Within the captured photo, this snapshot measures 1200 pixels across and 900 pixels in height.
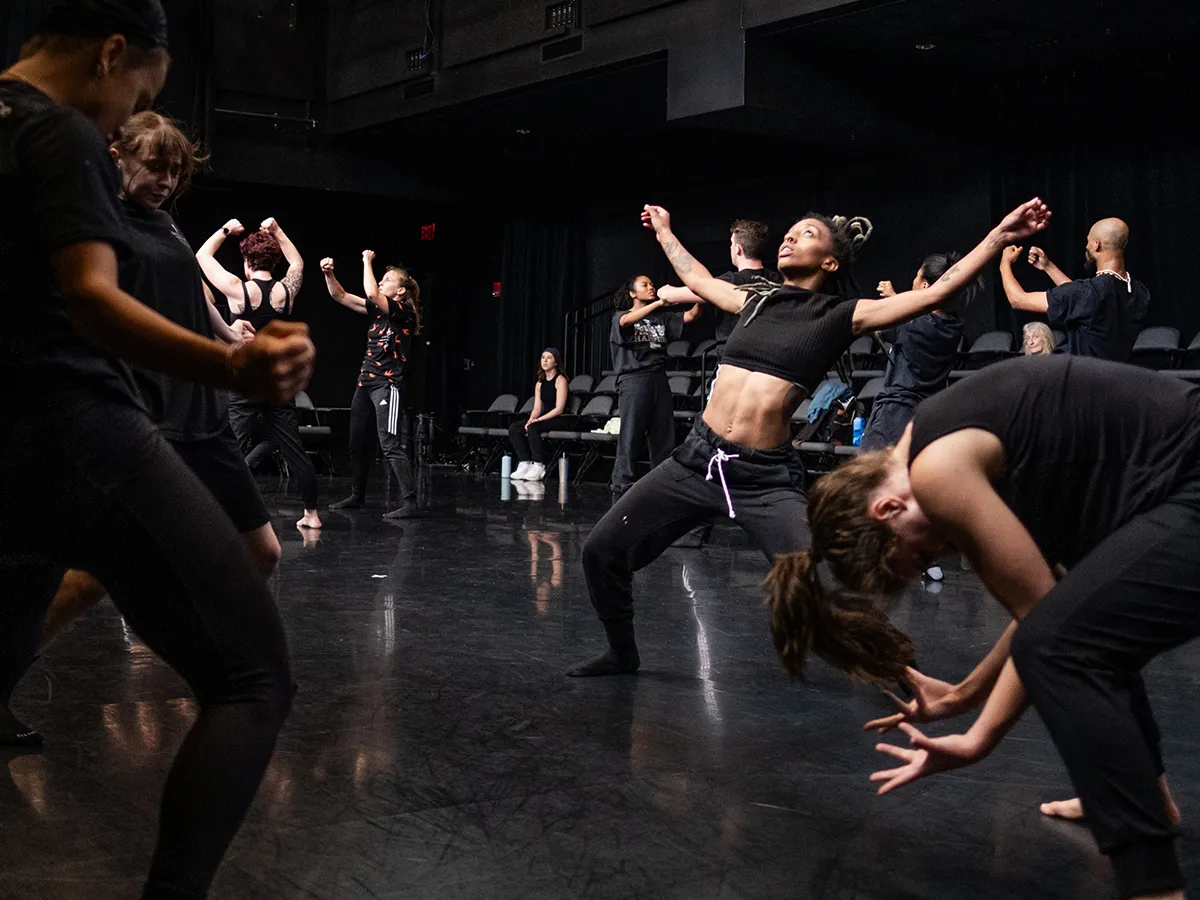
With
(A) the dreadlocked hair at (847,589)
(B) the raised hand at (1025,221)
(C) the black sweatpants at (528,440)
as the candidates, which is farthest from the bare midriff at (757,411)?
(C) the black sweatpants at (528,440)

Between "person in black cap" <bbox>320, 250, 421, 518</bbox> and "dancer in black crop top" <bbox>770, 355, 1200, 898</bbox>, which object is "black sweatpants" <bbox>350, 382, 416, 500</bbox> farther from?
"dancer in black crop top" <bbox>770, 355, 1200, 898</bbox>

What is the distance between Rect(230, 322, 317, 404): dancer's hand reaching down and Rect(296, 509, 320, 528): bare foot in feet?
19.4

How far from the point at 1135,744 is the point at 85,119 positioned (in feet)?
5.17

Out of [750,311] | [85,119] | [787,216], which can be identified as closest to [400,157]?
[787,216]

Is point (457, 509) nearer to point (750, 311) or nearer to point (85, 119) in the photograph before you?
point (750, 311)

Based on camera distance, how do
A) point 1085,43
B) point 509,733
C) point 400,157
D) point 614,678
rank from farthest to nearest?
point 400,157, point 1085,43, point 614,678, point 509,733

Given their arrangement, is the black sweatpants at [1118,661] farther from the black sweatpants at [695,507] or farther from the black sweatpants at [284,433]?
the black sweatpants at [284,433]

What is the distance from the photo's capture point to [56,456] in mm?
1521

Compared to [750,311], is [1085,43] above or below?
above

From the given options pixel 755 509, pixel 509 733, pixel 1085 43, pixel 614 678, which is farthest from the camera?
pixel 1085 43

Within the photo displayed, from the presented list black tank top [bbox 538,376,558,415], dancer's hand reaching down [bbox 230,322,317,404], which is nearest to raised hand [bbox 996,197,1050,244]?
dancer's hand reaching down [bbox 230,322,317,404]

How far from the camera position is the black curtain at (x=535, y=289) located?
15234 millimetres

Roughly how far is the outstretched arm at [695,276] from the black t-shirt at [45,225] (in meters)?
2.47

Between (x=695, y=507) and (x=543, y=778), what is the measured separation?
1.07 metres
